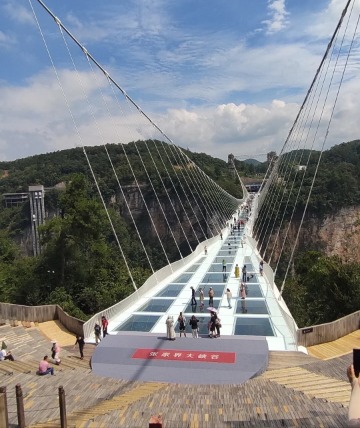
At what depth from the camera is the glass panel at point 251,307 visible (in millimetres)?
14134

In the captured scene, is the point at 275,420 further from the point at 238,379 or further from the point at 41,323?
the point at 41,323

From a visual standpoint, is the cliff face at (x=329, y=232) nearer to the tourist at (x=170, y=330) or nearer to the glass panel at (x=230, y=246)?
the glass panel at (x=230, y=246)

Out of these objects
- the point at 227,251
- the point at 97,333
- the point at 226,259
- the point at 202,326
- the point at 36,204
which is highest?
the point at 36,204

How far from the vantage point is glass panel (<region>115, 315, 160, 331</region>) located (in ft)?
42.3

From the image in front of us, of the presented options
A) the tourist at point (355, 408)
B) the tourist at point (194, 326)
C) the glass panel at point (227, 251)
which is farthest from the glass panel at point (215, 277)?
the tourist at point (355, 408)

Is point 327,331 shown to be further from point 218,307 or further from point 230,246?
point 230,246

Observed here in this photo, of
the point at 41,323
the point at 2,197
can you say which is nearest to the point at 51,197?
the point at 2,197

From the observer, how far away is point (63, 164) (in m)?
112

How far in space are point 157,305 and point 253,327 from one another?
13.2 ft

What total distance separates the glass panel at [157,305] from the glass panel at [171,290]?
92 centimetres

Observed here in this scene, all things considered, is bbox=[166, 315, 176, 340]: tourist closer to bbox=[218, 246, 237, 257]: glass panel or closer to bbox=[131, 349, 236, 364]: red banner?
bbox=[131, 349, 236, 364]: red banner

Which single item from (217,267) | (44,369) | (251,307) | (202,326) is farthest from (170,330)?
(217,267)

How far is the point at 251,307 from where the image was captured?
1463 cm

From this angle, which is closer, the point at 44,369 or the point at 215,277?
the point at 44,369
